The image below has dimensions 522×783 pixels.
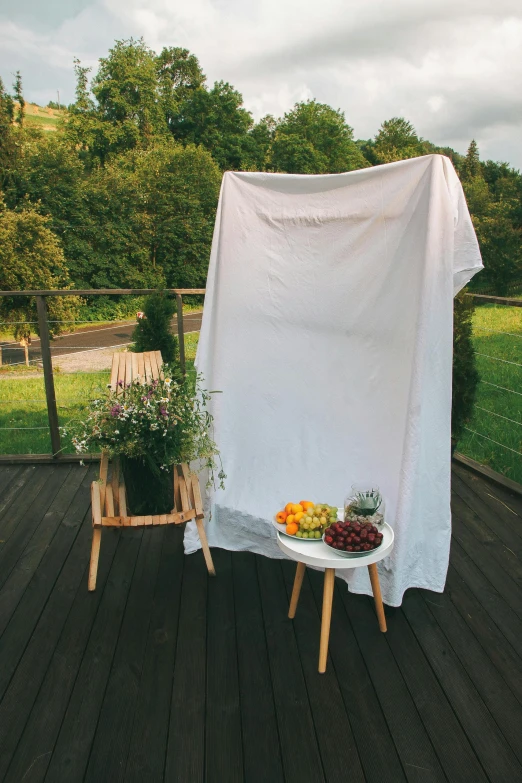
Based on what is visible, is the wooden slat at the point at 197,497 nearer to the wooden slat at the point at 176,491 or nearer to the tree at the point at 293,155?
the wooden slat at the point at 176,491

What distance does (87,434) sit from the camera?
2.42m

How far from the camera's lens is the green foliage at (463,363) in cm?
344

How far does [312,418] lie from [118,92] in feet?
93.1

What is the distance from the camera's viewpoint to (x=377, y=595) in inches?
81.7

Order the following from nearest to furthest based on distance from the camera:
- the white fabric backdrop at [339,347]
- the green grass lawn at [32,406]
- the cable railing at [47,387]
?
the white fabric backdrop at [339,347], the cable railing at [47,387], the green grass lawn at [32,406]

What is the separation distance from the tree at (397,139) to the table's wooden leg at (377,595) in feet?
121

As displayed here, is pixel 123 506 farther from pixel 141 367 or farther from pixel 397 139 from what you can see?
pixel 397 139

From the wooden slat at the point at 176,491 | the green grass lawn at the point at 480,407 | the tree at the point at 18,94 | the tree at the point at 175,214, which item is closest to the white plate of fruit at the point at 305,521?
the wooden slat at the point at 176,491

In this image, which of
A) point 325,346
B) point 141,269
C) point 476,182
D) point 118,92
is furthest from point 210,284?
point 476,182

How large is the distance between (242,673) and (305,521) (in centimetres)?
54

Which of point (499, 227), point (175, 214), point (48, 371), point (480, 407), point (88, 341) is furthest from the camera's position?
point (499, 227)

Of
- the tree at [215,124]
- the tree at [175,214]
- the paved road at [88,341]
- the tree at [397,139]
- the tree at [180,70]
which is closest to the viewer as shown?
the paved road at [88,341]

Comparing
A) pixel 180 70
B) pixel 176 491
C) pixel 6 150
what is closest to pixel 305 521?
pixel 176 491

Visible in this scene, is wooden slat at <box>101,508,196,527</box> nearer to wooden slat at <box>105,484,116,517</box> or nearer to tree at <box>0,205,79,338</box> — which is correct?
wooden slat at <box>105,484,116,517</box>
